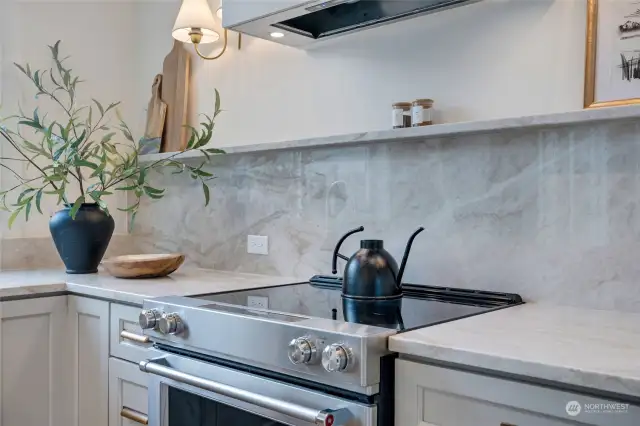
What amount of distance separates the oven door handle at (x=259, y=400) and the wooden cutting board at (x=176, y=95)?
50.4 inches

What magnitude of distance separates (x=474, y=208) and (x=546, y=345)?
27.1 inches

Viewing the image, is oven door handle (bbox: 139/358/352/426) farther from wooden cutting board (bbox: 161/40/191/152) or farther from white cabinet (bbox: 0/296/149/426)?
wooden cutting board (bbox: 161/40/191/152)

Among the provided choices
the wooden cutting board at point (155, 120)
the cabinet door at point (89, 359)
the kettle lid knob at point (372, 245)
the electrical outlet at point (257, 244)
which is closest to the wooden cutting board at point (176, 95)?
the wooden cutting board at point (155, 120)

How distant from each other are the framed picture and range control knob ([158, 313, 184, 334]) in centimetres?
118

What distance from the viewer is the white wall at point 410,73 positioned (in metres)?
1.60

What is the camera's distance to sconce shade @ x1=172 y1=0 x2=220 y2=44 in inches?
92.5

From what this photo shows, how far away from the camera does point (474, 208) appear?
→ 173cm

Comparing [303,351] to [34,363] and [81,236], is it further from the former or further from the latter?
[81,236]

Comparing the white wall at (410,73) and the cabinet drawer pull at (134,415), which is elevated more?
the white wall at (410,73)

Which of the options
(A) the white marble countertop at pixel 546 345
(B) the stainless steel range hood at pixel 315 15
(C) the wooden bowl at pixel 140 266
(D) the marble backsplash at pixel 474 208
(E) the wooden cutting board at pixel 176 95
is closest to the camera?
(A) the white marble countertop at pixel 546 345

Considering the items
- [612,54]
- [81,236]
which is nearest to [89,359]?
[81,236]

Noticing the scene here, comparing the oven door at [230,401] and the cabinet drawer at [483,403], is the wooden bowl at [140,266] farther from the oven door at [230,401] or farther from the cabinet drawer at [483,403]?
the cabinet drawer at [483,403]

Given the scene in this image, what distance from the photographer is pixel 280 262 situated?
7.43ft

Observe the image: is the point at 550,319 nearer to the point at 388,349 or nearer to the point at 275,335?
the point at 388,349
